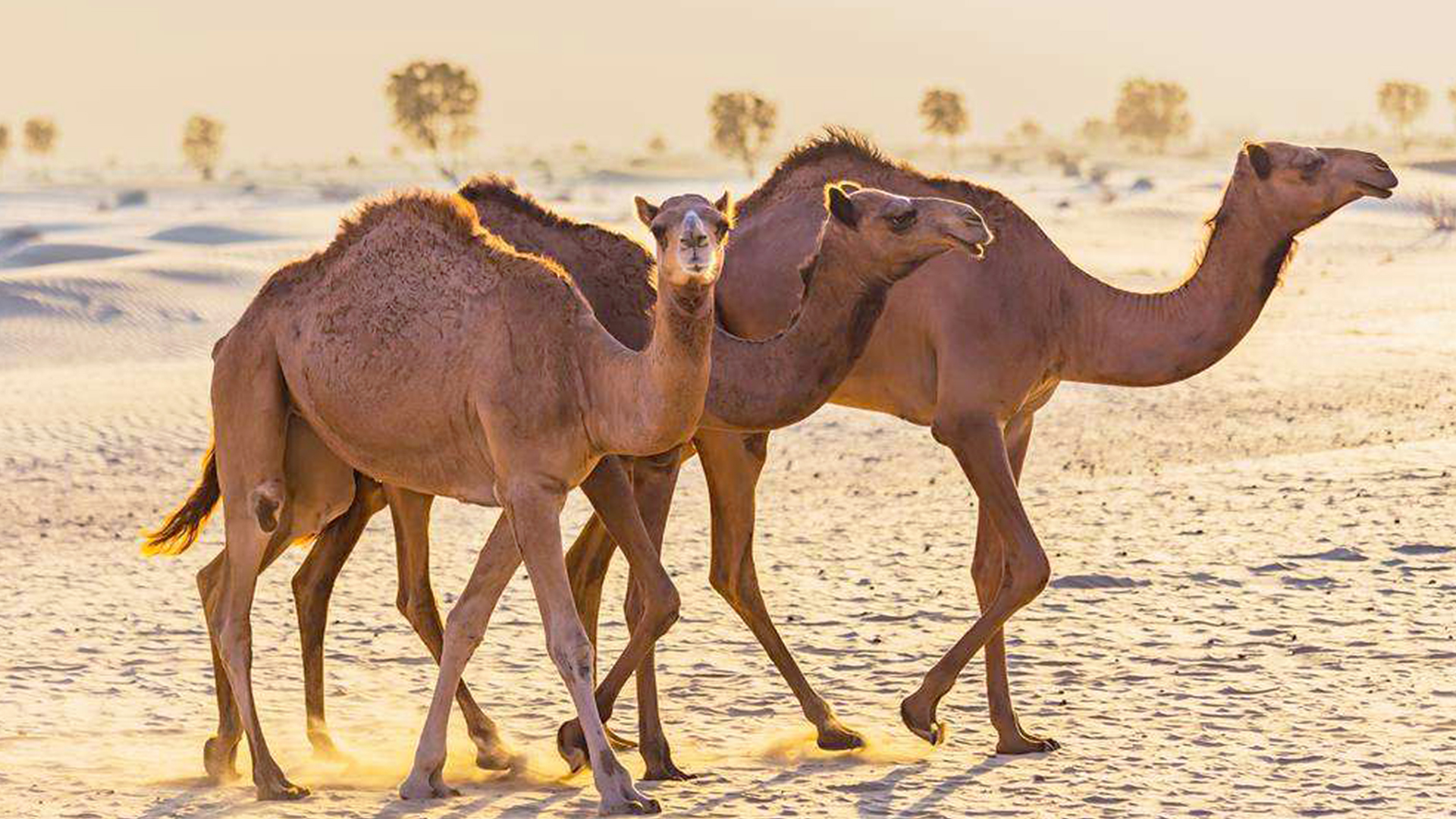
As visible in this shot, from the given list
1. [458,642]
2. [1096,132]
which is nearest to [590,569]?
[458,642]

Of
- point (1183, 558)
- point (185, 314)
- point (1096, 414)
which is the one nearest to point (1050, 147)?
point (185, 314)

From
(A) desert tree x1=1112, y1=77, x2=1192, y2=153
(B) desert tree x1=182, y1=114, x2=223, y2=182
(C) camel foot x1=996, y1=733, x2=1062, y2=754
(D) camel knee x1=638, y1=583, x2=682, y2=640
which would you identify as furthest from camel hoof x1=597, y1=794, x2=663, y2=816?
(A) desert tree x1=1112, y1=77, x2=1192, y2=153

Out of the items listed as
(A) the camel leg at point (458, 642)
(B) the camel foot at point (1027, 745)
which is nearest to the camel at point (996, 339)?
(B) the camel foot at point (1027, 745)

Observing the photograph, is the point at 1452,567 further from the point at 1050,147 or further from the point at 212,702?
the point at 1050,147

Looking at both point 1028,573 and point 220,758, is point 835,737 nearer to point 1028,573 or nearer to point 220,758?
point 1028,573

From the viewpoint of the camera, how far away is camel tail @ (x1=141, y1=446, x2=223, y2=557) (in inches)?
334

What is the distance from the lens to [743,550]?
27.2 ft

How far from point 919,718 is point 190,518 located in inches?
118

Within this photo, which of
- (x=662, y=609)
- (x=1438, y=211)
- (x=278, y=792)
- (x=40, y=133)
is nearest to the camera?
(x=662, y=609)

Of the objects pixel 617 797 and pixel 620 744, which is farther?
pixel 620 744

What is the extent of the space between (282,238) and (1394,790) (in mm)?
31735

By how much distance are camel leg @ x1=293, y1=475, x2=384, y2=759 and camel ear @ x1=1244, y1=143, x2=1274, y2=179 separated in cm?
357

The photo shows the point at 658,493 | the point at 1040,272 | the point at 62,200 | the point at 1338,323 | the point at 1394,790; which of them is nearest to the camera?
the point at 1394,790

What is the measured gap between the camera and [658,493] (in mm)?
7625
